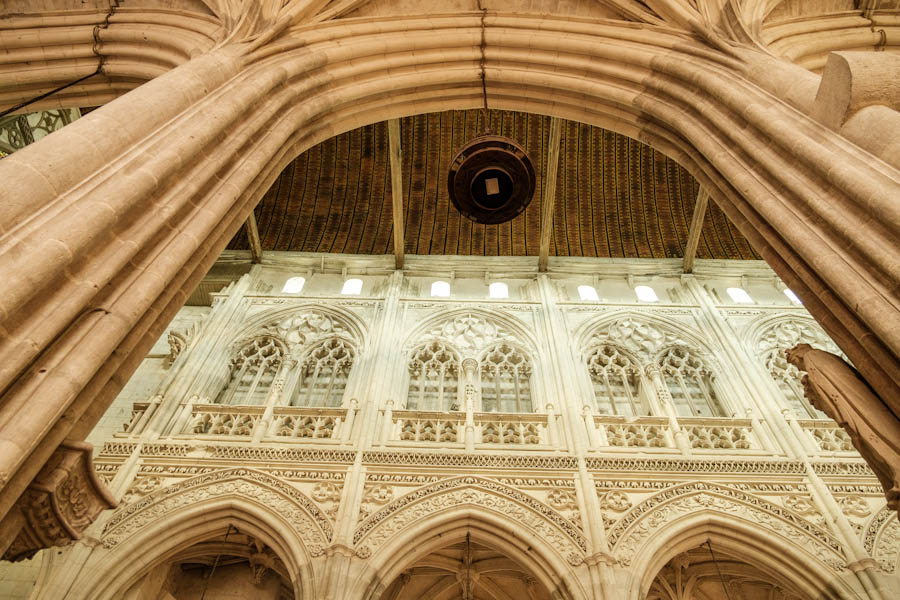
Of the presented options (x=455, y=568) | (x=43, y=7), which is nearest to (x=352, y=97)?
Answer: (x=43, y=7)

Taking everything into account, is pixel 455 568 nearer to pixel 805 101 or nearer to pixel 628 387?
pixel 628 387

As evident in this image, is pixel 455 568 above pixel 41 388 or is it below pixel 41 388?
above

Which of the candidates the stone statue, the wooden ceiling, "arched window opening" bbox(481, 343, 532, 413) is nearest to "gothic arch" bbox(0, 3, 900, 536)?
the stone statue

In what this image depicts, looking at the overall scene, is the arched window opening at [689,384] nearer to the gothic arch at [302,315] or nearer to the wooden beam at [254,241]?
the gothic arch at [302,315]

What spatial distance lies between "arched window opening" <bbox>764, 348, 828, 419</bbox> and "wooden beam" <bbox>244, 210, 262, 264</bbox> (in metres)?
9.82

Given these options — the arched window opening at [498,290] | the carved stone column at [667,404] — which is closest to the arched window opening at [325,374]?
the arched window opening at [498,290]

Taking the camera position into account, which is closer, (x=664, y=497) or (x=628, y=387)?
(x=664, y=497)

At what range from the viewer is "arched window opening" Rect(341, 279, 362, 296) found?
11805 millimetres

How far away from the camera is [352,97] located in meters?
6.95

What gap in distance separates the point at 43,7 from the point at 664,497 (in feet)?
31.6

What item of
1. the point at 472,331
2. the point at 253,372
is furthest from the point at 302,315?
the point at 472,331

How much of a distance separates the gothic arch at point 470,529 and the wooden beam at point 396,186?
5.53 meters

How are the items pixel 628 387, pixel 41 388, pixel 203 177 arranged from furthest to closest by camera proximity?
1. pixel 628 387
2. pixel 203 177
3. pixel 41 388

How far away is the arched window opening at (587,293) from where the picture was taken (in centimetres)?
1175
